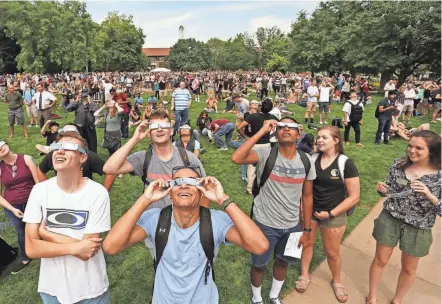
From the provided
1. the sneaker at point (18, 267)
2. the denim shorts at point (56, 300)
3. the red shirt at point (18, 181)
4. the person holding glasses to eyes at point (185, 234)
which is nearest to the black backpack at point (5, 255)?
the sneaker at point (18, 267)

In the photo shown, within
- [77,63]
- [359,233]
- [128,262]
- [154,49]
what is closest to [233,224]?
[128,262]

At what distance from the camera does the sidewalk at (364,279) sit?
370 cm

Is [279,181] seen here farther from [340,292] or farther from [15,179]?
[15,179]

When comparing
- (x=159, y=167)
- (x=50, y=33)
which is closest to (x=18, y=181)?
(x=159, y=167)

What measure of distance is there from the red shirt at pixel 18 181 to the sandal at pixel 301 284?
3.47m

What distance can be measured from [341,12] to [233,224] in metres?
41.4

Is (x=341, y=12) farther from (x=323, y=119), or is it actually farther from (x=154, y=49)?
(x=154, y=49)

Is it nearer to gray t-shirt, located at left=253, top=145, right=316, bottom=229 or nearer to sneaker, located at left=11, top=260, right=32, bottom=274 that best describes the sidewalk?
gray t-shirt, located at left=253, top=145, right=316, bottom=229

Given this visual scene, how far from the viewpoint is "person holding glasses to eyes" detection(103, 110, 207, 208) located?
2951 mm

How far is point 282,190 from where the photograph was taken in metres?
3.10

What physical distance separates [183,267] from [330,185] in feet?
6.38

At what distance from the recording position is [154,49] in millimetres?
136125

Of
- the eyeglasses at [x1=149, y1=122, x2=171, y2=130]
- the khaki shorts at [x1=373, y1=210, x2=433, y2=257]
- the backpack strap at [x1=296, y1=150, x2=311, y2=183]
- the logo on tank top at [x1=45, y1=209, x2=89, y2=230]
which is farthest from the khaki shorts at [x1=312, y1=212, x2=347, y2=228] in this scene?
the logo on tank top at [x1=45, y1=209, x2=89, y2=230]

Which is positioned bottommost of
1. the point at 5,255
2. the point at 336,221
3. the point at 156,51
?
the point at 5,255
